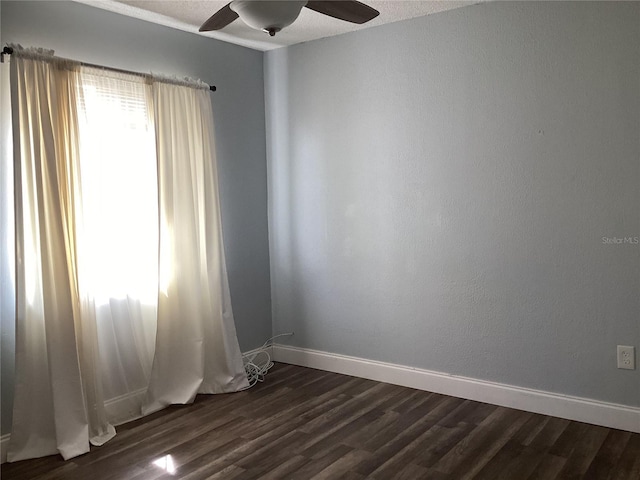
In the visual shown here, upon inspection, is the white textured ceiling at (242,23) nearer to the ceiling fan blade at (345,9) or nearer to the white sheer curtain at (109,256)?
the white sheer curtain at (109,256)

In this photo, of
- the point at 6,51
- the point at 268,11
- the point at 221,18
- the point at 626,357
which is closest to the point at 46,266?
the point at 6,51

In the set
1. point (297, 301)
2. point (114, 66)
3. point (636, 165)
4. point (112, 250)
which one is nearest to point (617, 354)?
point (636, 165)

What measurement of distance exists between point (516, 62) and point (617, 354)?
1.64 metres

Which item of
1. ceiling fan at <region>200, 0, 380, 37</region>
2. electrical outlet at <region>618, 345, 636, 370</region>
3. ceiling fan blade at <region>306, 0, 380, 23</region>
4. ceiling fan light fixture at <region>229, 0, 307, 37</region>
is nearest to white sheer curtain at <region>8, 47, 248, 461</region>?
ceiling fan at <region>200, 0, 380, 37</region>

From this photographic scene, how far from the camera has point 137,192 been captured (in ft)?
11.2

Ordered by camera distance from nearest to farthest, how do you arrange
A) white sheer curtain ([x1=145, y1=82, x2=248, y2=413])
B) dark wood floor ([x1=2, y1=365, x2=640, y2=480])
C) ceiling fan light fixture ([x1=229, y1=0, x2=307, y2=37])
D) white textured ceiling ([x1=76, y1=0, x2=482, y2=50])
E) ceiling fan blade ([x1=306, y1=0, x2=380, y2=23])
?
ceiling fan light fixture ([x1=229, y1=0, x2=307, y2=37]) → ceiling fan blade ([x1=306, y1=0, x2=380, y2=23]) → dark wood floor ([x1=2, y1=365, x2=640, y2=480]) → white textured ceiling ([x1=76, y1=0, x2=482, y2=50]) → white sheer curtain ([x1=145, y1=82, x2=248, y2=413])

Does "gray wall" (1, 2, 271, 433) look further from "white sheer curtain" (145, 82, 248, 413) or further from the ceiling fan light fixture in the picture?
the ceiling fan light fixture

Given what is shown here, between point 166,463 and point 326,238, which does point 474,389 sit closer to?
point 326,238

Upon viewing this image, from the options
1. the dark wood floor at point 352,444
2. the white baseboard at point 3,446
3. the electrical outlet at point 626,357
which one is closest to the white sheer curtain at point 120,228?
the dark wood floor at point 352,444

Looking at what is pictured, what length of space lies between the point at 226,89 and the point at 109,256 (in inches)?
57.7

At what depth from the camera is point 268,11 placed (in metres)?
2.18

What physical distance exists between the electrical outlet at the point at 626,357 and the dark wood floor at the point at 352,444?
0.34 metres

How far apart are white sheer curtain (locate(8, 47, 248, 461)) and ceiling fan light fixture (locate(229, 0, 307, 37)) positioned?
1.28 m

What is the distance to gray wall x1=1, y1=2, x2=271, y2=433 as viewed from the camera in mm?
3088
